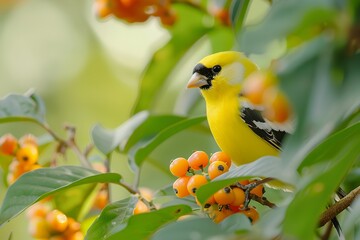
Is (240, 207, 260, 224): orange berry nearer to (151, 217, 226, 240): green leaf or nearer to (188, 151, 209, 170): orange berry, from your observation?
(188, 151, 209, 170): orange berry

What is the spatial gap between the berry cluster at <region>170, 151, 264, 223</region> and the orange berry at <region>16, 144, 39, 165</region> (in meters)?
0.66

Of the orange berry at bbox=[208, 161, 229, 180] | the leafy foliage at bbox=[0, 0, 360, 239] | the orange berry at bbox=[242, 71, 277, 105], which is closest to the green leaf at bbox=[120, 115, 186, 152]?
the leafy foliage at bbox=[0, 0, 360, 239]

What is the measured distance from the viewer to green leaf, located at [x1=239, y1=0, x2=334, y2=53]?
30.0 inches

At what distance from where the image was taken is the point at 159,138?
6.70 feet

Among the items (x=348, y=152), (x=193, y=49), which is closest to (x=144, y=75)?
(x=193, y=49)

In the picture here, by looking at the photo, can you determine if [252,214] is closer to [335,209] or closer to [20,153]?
[335,209]

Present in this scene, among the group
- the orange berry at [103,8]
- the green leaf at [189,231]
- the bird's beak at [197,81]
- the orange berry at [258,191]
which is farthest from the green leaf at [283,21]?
the bird's beak at [197,81]

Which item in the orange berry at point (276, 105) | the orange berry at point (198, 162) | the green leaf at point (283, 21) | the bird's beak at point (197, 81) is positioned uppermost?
the green leaf at point (283, 21)

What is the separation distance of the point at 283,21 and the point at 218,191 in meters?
0.86

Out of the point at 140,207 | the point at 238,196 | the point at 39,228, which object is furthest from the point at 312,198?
the point at 39,228

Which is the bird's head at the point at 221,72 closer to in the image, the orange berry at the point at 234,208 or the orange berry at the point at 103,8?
the orange berry at the point at 103,8

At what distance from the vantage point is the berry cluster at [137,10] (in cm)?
249

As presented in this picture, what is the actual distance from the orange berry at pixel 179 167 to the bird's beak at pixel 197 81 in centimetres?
103

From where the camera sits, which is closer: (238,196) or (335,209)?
(335,209)
